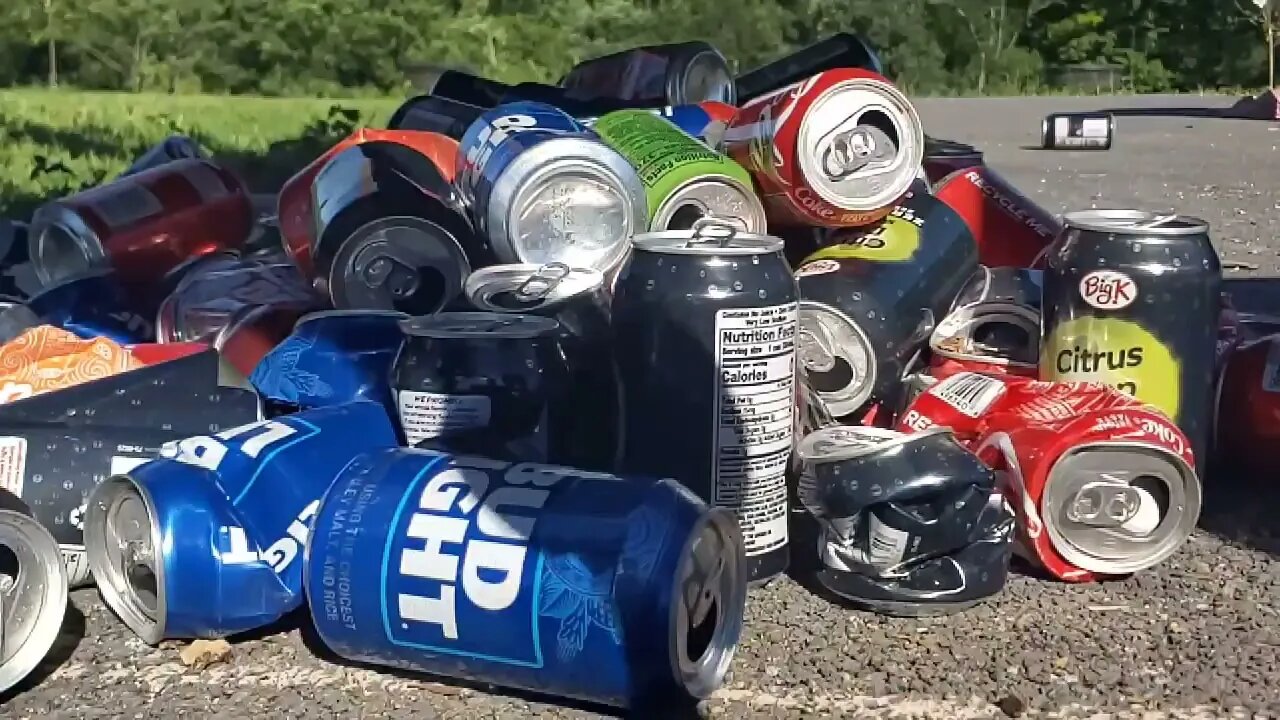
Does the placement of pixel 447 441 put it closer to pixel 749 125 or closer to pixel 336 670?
pixel 336 670

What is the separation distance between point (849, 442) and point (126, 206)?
80.4 inches

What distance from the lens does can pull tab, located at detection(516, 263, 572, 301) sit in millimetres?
2611

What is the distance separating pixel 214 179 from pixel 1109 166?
6600 millimetres

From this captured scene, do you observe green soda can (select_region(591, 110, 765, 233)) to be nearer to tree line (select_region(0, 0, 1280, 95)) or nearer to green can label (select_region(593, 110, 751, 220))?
green can label (select_region(593, 110, 751, 220))

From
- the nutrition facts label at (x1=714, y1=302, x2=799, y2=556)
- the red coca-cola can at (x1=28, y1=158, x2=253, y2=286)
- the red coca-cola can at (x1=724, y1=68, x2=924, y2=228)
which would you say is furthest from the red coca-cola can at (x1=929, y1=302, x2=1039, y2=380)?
the red coca-cola can at (x1=28, y1=158, x2=253, y2=286)

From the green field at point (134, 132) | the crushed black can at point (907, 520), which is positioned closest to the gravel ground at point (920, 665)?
the crushed black can at point (907, 520)

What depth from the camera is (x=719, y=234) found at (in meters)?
2.55

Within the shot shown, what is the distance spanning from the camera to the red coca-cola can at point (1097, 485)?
2.44 metres

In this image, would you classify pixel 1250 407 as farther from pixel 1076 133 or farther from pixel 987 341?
pixel 1076 133

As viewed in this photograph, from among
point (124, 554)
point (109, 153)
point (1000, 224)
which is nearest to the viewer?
point (124, 554)

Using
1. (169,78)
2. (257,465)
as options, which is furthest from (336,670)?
(169,78)

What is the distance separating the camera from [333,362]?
2.57 metres

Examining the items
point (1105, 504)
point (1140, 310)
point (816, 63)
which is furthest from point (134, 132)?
point (1105, 504)

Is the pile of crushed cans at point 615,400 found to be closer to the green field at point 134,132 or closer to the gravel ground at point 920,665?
the gravel ground at point 920,665
